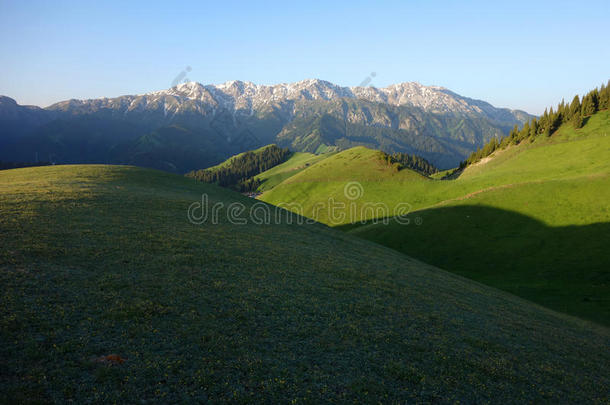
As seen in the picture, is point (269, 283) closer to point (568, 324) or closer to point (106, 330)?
point (106, 330)

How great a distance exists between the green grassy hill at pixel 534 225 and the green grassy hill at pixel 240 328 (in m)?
16.6

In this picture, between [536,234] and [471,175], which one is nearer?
[536,234]

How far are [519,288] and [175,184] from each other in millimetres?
56452

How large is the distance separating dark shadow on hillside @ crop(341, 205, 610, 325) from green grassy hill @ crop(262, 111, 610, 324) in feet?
0.35

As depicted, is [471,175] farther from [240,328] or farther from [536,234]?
[240,328]

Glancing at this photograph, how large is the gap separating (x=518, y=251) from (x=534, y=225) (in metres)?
8.54

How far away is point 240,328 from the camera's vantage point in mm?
13672

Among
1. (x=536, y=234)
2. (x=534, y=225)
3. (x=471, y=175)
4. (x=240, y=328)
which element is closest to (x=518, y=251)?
(x=536, y=234)

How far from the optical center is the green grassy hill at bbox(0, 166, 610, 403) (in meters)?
10.1

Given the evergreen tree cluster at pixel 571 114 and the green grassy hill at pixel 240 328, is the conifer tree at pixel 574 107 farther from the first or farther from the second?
the green grassy hill at pixel 240 328

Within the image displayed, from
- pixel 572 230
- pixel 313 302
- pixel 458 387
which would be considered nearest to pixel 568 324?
pixel 458 387

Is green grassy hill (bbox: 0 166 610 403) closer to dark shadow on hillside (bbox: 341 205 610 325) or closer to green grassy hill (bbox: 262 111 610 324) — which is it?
dark shadow on hillside (bbox: 341 205 610 325)

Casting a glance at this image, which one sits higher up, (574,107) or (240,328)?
(574,107)

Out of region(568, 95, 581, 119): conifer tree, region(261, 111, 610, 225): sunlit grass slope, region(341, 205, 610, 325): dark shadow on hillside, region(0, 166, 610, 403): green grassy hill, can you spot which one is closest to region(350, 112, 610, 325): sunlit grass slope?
region(341, 205, 610, 325): dark shadow on hillside
